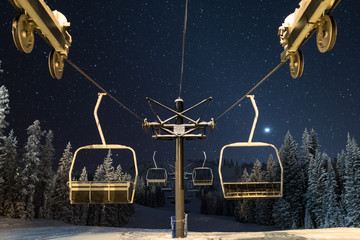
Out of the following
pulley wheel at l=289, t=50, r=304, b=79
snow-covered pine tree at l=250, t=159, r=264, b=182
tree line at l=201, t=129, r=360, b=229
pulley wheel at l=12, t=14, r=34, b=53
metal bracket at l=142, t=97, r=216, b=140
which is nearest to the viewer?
pulley wheel at l=12, t=14, r=34, b=53

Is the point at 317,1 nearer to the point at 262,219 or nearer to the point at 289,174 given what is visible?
the point at 289,174

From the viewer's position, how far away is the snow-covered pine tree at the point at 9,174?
39906 mm

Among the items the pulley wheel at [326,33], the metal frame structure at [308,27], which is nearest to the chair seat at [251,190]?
the metal frame structure at [308,27]

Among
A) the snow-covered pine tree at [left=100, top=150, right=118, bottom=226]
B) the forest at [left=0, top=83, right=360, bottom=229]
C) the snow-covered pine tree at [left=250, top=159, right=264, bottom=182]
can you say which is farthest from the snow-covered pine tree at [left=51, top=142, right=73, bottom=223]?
the snow-covered pine tree at [left=250, top=159, right=264, bottom=182]

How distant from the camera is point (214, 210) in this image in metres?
113

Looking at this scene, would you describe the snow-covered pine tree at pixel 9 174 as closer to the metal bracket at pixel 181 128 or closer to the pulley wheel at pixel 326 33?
the metal bracket at pixel 181 128

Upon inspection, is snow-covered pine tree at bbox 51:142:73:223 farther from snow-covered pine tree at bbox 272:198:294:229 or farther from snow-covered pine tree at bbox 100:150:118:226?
snow-covered pine tree at bbox 272:198:294:229

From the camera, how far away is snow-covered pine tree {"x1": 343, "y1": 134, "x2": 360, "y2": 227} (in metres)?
45.4

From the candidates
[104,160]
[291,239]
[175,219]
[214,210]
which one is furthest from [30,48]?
[214,210]

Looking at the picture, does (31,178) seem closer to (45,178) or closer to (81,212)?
(45,178)

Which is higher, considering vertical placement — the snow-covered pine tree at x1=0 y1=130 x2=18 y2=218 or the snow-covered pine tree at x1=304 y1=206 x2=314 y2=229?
the snow-covered pine tree at x1=0 y1=130 x2=18 y2=218

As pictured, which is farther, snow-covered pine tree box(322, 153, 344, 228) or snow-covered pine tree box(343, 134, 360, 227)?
snow-covered pine tree box(322, 153, 344, 228)

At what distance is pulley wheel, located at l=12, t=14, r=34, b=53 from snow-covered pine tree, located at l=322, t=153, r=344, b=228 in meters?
50.8

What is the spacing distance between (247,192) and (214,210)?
105819 millimetres
